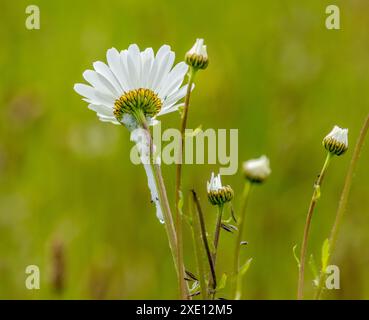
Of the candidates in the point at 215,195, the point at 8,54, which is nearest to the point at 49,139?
the point at 8,54

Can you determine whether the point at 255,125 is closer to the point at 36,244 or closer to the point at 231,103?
the point at 231,103

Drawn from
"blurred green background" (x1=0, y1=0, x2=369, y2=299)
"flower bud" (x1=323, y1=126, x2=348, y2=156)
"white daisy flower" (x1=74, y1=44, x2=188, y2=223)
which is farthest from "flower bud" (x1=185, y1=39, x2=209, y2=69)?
"blurred green background" (x1=0, y1=0, x2=369, y2=299)

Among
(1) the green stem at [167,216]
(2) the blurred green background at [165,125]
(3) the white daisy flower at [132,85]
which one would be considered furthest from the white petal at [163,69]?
(2) the blurred green background at [165,125]

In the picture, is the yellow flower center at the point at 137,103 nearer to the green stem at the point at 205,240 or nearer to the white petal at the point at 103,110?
the white petal at the point at 103,110

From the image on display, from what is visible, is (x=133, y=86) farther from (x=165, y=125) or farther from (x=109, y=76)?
(x=165, y=125)

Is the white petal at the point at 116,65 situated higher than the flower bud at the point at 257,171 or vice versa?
the white petal at the point at 116,65

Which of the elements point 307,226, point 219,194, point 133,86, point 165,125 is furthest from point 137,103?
point 165,125

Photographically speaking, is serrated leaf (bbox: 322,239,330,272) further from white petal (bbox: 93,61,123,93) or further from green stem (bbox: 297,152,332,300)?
white petal (bbox: 93,61,123,93)
